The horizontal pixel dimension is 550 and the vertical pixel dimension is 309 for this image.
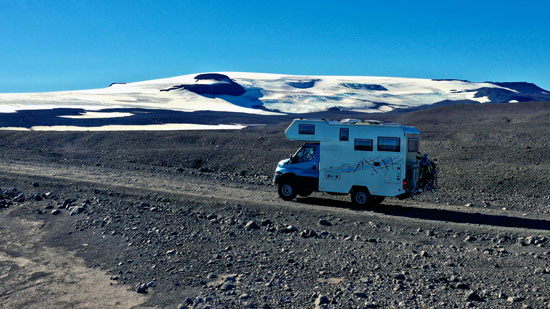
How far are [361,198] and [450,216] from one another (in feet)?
10.1

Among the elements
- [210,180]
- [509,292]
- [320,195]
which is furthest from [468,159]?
[509,292]

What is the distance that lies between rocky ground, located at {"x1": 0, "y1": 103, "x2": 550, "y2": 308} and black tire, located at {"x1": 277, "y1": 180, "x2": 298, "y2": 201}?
1.55ft

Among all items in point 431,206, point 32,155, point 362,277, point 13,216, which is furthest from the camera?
point 32,155

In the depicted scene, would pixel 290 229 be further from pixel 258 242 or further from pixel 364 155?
pixel 364 155

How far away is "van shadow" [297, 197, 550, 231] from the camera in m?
16.5

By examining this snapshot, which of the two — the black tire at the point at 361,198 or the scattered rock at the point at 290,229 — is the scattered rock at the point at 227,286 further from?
the black tire at the point at 361,198

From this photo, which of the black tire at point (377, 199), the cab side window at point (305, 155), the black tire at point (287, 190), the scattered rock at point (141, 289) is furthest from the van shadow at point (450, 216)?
the scattered rock at point (141, 289)

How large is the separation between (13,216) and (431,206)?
48.1 ft

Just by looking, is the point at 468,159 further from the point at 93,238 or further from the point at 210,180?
the point at 93,238

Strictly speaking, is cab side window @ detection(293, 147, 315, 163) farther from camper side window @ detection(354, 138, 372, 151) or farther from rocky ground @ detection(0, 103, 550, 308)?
camper side window @ detection(354, 138, 372, 151)

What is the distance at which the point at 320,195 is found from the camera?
21766 mm

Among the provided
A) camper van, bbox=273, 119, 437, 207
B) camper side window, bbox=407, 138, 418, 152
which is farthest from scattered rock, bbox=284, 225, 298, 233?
camper side window, bbox=407, 138, 418, 152

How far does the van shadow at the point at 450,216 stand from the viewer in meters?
16.5

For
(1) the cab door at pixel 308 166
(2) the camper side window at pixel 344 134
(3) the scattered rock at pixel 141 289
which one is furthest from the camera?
(1) the cab door at pixel 308 166
